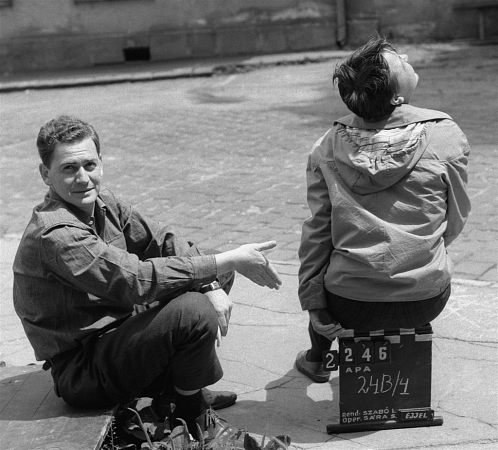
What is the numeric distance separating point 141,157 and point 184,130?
1179mm

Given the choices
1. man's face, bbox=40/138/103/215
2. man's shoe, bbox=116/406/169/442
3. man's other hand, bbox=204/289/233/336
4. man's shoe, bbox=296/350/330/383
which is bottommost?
man's shoe, bbox=296/350/330/383

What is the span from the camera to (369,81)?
11.2 feet

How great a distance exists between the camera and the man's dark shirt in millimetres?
3293

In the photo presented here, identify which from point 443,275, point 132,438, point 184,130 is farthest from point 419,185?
point 184,130

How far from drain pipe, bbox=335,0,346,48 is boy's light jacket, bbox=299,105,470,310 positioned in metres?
11.7

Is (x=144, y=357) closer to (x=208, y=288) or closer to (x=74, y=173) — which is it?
(x=208, y=288)

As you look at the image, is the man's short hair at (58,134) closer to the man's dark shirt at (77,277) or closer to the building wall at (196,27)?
the man's dark shirt at (77,277)

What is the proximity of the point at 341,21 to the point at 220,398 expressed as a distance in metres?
11.8

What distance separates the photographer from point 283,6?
49.3 feet

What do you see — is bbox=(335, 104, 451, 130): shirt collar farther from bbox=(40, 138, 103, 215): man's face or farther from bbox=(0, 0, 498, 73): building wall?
bbox=(0, 0, 498, 73): building wall

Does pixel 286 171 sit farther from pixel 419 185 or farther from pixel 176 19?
pixel 176 19

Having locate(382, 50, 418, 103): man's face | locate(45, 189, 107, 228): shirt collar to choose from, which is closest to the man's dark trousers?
locate(45, 189, 107, 228): shirt collar

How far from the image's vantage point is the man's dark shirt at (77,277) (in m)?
3.29

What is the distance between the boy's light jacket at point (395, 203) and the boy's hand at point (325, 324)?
0.40 ft
